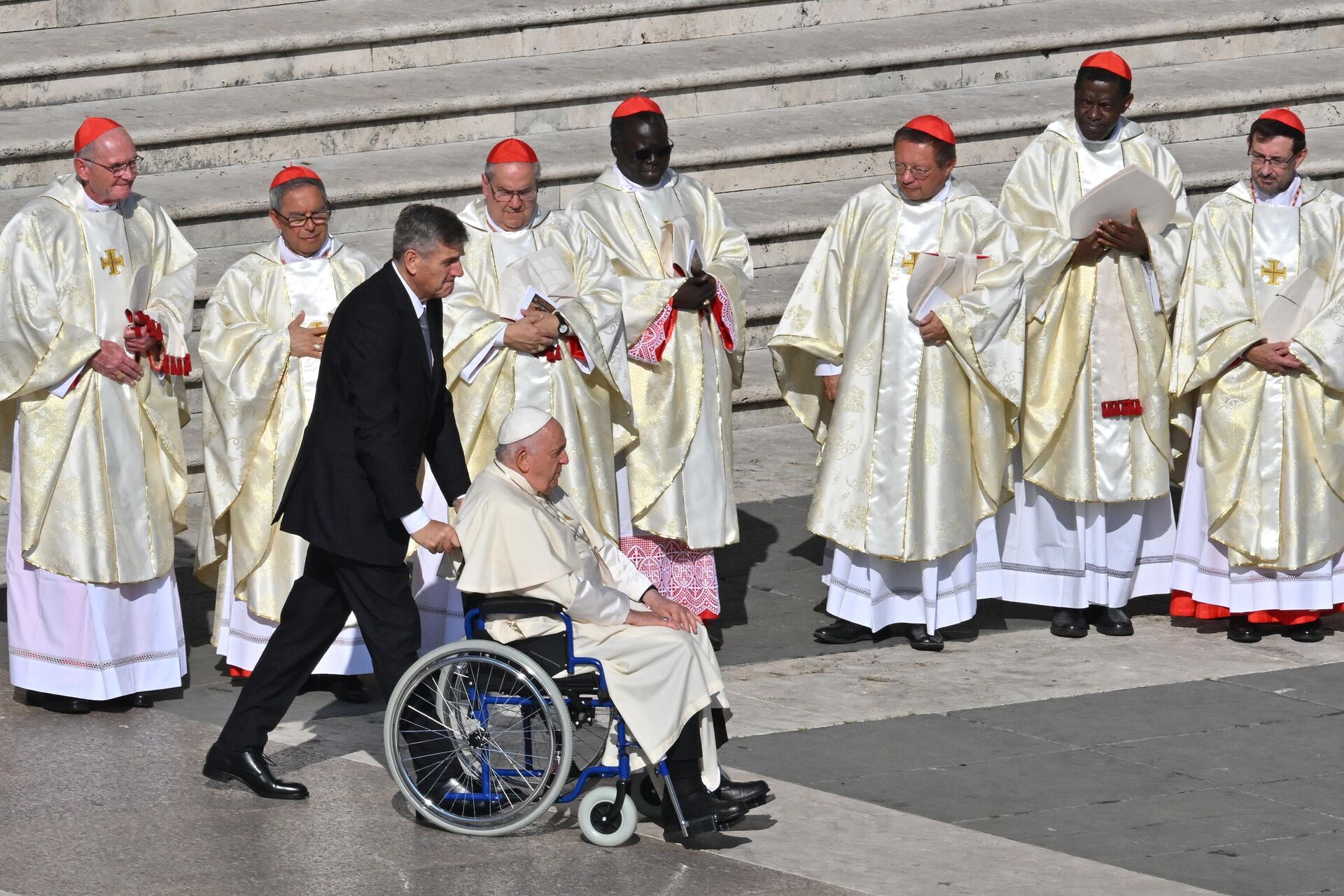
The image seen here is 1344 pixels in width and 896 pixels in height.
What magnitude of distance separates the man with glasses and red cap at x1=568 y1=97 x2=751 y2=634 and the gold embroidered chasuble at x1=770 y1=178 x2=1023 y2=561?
1.30 feet

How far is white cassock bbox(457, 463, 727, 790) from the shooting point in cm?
582

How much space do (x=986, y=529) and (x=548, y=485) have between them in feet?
9.56

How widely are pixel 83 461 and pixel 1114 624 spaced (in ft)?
13.0

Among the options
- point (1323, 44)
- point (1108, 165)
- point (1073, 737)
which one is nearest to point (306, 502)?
point (1073, 737)

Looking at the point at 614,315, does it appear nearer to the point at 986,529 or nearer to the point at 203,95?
the point at 986,529

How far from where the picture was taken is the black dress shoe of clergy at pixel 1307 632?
8242 millimetres

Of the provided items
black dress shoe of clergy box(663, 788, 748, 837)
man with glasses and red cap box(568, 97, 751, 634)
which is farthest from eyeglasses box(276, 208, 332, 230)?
black dress shoe of clergy box(663, 788, 748, 837)

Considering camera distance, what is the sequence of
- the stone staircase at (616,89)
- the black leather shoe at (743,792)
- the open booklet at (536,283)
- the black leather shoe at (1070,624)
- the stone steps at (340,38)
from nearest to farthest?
the black leather shoe at (743,792), the open booklet at (536,283), the black leather shoe at (1070,624), the stone staircase at (616,89), the stone steps at (340,38)

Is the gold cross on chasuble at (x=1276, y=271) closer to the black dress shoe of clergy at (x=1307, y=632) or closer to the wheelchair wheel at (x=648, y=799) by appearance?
the black dress shoe of clergy at (x=1307, y=632)

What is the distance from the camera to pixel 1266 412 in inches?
325

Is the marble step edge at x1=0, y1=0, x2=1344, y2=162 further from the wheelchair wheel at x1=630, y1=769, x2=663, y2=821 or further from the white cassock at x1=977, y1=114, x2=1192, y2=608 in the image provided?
the wheelchair wheel at x1=630, y1=769, x2=663, y2=821

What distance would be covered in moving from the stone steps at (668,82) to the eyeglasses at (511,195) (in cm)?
423

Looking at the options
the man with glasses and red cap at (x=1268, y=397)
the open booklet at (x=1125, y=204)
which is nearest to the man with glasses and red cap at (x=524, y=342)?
the open booklet at (x=1125, y=204)

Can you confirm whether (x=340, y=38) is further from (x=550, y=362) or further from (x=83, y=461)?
(x=83, y=461)
